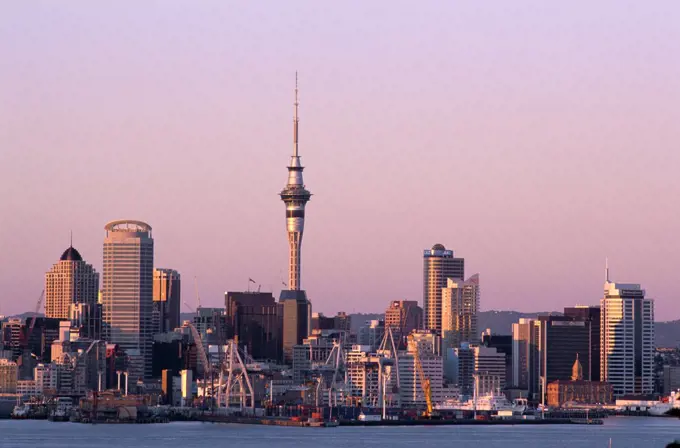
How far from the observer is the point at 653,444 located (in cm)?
18662

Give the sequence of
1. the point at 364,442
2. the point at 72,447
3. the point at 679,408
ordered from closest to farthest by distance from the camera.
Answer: the point at 679,408, the point at 72,447, the point at 364,442

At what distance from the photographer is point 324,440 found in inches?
7667

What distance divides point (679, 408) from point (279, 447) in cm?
10503

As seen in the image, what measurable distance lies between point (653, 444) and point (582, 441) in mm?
12066

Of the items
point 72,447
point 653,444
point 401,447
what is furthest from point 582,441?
point 72,447

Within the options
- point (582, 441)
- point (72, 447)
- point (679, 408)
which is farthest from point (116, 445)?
point (679, 408)

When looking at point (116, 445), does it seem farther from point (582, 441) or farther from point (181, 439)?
point (582, 441)

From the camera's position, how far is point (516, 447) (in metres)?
184

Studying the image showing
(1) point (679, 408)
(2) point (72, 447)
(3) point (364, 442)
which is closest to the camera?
(1) point (679, 408)

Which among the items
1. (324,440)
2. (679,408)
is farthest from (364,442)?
(679,408)

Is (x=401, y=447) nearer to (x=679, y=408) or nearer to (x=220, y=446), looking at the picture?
(x=220, y=446)

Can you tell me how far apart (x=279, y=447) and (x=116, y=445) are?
15552 mm

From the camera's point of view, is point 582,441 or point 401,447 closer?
point 401,447

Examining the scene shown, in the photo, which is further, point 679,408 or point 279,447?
point 279,447
